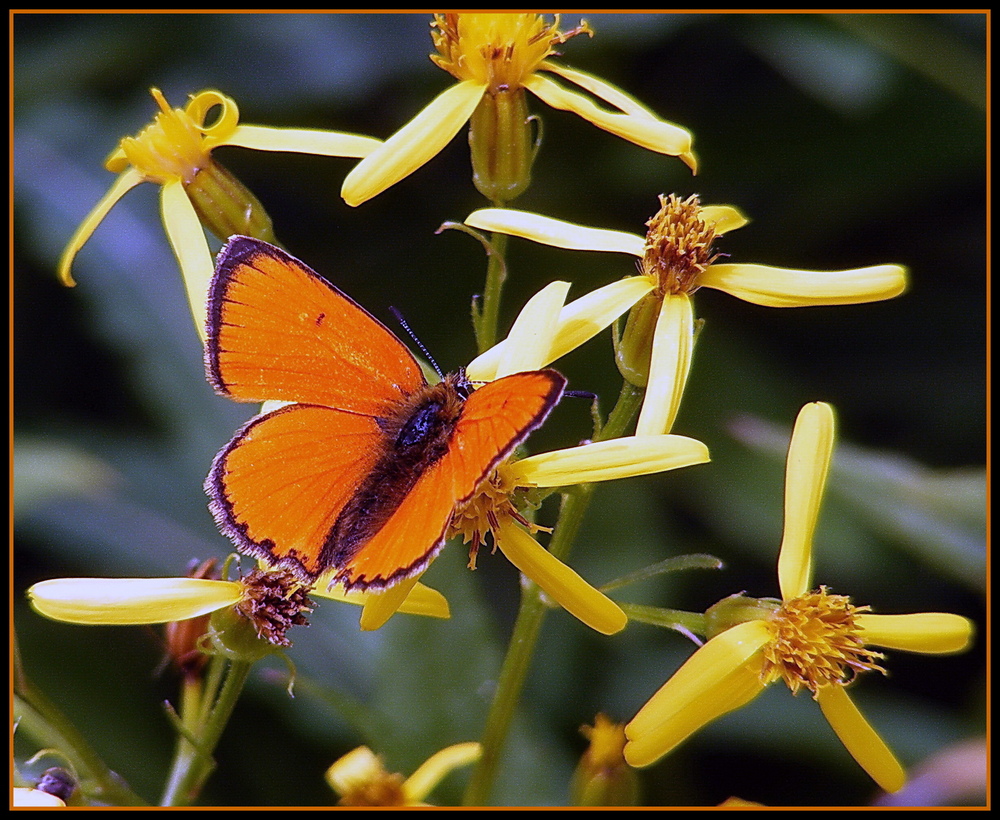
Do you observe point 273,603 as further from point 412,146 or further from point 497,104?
point 497,104

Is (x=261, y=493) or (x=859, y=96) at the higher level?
(x=859, y=96)

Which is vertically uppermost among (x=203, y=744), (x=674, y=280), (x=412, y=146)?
(x=412, y=146)

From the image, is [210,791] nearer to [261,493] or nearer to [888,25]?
[261,493]

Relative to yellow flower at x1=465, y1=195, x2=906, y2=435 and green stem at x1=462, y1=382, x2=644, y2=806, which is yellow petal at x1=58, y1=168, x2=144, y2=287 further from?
green stem at x1=462, y1=382, x2=644, y2=806

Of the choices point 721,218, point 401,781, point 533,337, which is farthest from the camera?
point 401,781

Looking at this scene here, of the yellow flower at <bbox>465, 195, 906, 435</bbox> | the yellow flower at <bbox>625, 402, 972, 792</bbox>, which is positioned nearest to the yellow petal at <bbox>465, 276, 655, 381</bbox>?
the yellow flower at <bbox>465, 195, 906, 435</bbox>

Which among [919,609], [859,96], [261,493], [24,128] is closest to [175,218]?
[261,493]

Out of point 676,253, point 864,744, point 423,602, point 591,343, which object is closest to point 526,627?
point 423,602
